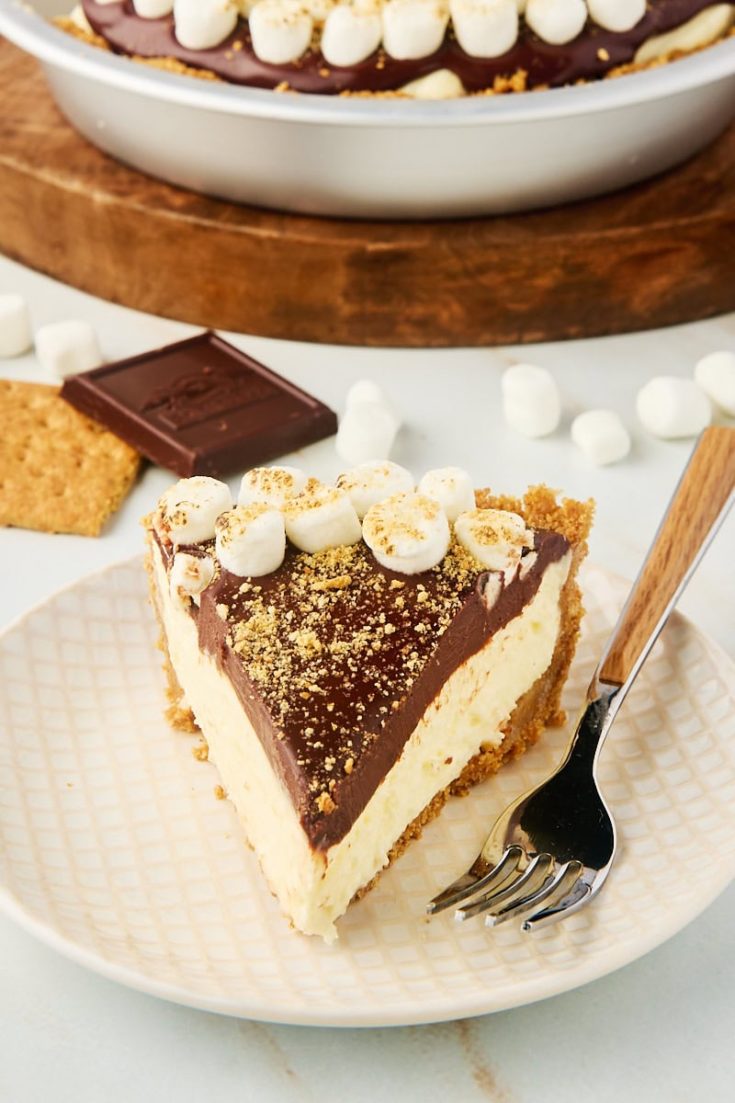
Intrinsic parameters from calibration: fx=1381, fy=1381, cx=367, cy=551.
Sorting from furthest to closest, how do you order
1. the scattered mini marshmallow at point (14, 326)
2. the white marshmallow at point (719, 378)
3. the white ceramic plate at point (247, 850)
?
the scattered mini marshmallow at point (14, 326), the white marshmallow at point (719, 378), the white ceramic plate at point (247, 850)

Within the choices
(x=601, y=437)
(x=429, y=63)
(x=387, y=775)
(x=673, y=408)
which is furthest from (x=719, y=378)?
(x=387, y=775)

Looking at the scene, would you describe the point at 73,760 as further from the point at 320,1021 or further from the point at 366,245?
the point at 366,245

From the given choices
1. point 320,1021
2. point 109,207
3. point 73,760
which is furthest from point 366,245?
point 320,1021

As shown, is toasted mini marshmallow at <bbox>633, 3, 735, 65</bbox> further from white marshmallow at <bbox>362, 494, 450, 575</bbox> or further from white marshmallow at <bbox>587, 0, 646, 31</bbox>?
white marshmallow at <bbox>362, 494, 450, 575</bbox>

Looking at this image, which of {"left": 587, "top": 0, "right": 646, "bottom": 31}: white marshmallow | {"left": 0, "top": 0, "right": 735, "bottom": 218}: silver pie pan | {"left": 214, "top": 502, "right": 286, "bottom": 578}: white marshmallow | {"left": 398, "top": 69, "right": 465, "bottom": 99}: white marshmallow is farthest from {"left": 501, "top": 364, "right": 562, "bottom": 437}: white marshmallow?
→ {"left": 214, "top": 502, "right": 286, "bottom": 578}: white marshmallow

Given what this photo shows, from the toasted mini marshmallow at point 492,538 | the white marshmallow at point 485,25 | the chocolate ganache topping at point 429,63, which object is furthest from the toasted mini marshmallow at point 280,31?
the toasted mini marshmallow at point 492,538

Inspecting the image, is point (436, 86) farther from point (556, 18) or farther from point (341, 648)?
point (341, 648)

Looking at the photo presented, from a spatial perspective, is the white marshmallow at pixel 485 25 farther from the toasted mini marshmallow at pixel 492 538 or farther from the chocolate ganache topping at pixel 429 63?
the toasted mini marshmallow at pixel 492 538
